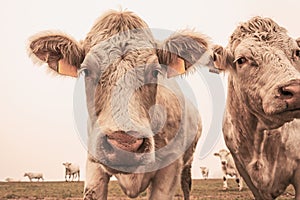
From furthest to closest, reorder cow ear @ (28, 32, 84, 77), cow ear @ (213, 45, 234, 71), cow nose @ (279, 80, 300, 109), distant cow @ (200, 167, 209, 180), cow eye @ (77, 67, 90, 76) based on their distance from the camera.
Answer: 1. distant cow @ (200, 167, 209, 180)
2. cow ear @ (213, 45, 234, 71)
3. cow ear @ (28, 32, 84, 77)
4. cow eye @ (77, 67, 90, 76)
5. cow nose @ (279, 80, 300, 109)

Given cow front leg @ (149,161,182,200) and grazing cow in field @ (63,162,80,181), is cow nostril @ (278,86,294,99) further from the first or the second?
grazing cow in field @ (63,162,80,181)

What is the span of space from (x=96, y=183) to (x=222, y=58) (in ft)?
6.90

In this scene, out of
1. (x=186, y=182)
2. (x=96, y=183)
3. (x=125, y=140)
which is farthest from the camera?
(x=186, y=182)

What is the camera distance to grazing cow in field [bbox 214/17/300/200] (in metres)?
4.89

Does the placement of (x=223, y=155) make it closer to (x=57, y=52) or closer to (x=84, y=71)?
(x=57, y=52)

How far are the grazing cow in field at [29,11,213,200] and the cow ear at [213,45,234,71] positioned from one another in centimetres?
10

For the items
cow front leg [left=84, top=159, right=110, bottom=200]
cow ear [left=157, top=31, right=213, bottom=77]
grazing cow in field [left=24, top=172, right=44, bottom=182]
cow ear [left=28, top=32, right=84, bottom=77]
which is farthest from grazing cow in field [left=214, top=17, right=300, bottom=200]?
grazing cow in field [left=24, top=172, right=44, bottom=182]

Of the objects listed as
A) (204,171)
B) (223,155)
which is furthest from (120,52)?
(204,171)

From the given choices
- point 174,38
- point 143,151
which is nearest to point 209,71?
point 174,38

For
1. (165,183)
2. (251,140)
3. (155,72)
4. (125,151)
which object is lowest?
(165,183)

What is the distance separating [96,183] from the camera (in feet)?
17.0

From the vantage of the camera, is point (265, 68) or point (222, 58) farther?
point (222, 58)

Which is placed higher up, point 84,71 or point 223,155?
point 84,71

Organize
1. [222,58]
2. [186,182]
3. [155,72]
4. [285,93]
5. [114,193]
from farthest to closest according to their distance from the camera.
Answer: [114,193] → [186,182] → [222,58] → [155,72] → [285,93]
